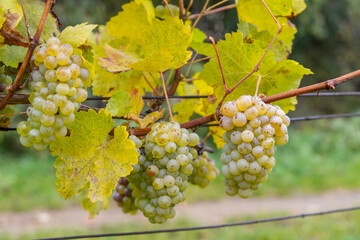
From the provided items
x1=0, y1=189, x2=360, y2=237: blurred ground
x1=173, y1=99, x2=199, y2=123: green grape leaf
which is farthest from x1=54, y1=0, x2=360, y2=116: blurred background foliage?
x1=173, y1=99, x2=199, y2=123: green grape leaf

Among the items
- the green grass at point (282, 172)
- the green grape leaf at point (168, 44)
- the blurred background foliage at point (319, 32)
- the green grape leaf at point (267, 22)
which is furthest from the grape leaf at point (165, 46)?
the blurred background foliage at point (319, 32)

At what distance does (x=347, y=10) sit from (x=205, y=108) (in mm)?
5928

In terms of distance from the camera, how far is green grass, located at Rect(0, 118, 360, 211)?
11.2 feet

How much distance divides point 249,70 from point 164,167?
0.61ft

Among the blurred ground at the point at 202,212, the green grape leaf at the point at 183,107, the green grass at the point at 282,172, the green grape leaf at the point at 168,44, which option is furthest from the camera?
the green grass at the point at 282,172

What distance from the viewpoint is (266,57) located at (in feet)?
1.79

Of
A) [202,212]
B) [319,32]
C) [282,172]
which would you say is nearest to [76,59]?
[202,212]

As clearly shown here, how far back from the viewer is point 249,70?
0.56 meters

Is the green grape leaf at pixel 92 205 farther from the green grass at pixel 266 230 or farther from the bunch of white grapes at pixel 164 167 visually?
the green grass at pixel 266 230

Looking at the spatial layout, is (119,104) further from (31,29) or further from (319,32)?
(319,32)

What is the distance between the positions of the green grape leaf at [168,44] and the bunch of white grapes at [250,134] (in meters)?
0.10

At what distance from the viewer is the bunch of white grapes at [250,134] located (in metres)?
0.47

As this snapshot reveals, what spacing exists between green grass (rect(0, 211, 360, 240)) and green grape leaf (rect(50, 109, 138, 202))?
2231 mm

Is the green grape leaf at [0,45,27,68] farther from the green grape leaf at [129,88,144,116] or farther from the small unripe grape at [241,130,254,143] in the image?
the small unripe grape at [241,130,254,143]
